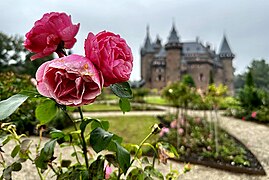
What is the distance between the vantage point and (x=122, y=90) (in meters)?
0.70

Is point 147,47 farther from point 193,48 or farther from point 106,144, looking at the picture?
point 106,144

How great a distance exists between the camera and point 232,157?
15.4 ft

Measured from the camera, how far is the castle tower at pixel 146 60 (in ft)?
133

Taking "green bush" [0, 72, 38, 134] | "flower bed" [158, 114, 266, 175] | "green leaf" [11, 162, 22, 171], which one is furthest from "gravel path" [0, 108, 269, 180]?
"green leaf" [11, 162, 22, 171]

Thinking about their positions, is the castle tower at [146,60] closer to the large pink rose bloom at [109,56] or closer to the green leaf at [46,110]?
the green leaf at [46,110]

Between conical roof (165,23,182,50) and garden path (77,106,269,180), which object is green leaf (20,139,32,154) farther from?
conical roof (165,23,182,50)

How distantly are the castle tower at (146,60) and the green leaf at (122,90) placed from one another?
39850mm

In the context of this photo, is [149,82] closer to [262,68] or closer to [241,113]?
[262,68]

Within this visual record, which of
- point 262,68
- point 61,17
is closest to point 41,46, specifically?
point 61,17

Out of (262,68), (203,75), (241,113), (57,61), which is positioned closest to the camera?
(57,61)

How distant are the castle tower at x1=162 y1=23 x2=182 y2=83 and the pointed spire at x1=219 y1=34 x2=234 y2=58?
809 centimetres

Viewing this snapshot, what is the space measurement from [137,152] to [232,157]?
4.32 metres

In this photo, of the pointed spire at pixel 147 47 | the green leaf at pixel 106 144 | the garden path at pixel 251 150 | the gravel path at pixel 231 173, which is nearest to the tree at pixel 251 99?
the garden path at pixel 251 150

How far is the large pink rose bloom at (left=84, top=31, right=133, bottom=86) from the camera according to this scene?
60 cm
